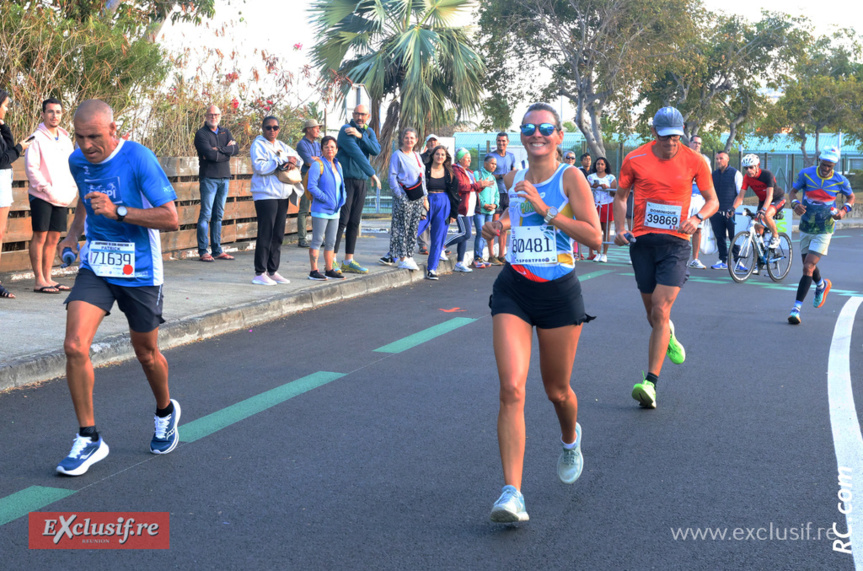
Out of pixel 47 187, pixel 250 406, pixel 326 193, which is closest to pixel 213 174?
pixel 326 193

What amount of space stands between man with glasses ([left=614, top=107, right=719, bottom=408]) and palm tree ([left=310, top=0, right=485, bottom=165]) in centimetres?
1462

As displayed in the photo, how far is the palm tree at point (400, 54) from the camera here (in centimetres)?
2064

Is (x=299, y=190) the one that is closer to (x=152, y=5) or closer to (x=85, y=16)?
(x=85, y=16)

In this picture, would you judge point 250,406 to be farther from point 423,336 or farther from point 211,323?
point 423,336

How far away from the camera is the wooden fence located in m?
9.59

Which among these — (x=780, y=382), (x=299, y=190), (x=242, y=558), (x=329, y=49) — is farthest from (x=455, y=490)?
(x=329, y=49)

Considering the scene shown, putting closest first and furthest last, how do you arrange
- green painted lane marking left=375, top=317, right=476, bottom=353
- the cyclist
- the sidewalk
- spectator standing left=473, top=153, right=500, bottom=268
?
the sidewalk
green painted lane marking left=375, top=317, right=476, bottom=353
the cyclist
spectator standing left=473, top=153, right=500, bottom=268

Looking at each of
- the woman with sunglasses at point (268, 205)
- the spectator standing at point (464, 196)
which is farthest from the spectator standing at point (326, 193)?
the spectator standing at point (464, 196)

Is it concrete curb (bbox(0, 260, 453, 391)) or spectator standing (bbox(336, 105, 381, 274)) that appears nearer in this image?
concrete curb (bbox(0, 260, 453, 391))

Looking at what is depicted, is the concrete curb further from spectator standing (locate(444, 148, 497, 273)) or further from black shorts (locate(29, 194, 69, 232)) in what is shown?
black shorts (locate(29, 194, 69, 232))

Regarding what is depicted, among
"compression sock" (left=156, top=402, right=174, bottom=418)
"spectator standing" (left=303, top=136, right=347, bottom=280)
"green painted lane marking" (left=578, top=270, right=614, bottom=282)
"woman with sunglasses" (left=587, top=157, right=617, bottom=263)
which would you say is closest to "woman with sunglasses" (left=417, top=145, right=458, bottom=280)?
"spectator standing" (left=303, top=136, right=347, bottom=280)

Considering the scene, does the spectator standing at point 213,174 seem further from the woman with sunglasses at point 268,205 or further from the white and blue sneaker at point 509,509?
the white and blue sneaker at point 509,509

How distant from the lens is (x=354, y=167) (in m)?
11.4

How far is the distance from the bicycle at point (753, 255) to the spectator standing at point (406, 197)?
477 centimetres
